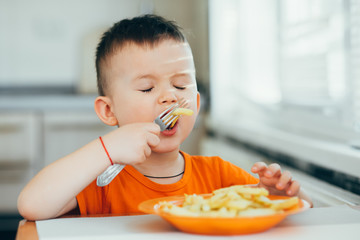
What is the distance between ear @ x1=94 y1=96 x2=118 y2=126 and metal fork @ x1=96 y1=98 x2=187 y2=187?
0.19 m

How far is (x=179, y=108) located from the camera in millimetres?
903

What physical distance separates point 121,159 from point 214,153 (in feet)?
5.41

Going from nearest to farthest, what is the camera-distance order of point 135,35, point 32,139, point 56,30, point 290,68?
point 135,35, point 290,68, point 32,139, point 56,30

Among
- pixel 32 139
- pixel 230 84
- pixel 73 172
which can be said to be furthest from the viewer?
pixel 32 139

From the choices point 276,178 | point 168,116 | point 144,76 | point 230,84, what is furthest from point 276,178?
point 230,84

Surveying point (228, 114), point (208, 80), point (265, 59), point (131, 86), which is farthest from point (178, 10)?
point (131, 86)

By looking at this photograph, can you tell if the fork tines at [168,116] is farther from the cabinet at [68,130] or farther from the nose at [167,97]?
the cabinet at [68,130]

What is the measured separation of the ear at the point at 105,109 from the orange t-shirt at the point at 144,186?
0.12m

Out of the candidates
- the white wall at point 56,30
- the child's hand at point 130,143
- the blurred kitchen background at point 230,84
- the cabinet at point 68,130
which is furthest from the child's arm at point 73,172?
the white wall at point 56,30

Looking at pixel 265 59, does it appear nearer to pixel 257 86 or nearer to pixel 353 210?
pixel 257 86

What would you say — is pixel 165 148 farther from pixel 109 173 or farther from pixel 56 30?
pixel 56 30

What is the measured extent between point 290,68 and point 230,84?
0.84 metres

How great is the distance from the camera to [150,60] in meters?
0.99

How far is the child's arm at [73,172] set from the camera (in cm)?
81
